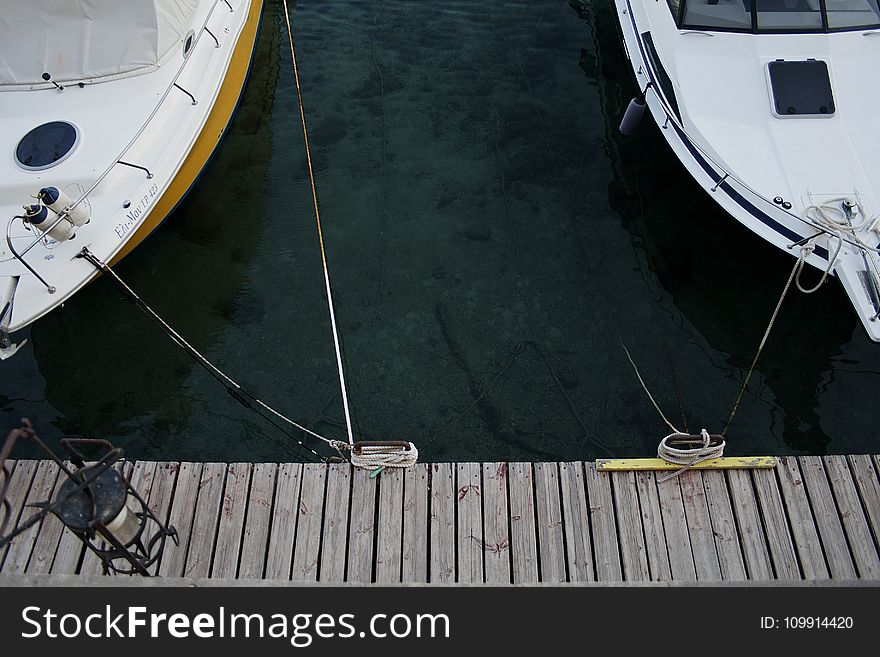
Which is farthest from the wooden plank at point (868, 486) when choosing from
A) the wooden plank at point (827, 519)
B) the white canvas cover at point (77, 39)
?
the white canvas cover at point (77, 39)

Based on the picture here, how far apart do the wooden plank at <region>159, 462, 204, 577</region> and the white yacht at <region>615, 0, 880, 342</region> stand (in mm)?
5105

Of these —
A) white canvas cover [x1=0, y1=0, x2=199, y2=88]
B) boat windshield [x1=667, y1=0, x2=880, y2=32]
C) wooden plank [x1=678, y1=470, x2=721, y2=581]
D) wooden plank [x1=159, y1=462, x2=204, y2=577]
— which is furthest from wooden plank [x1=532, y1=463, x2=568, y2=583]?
white canvas cover [x1=0, y1=0, x2=199, y2=88]

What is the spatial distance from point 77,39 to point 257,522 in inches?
210

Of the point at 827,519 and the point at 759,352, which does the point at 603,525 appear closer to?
the point at 827,519

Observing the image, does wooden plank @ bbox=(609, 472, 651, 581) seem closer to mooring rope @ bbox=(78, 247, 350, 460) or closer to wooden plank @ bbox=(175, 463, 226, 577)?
mooring rope @ bbox=(78, 247, 350, 460)

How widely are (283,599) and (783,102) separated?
6178mm

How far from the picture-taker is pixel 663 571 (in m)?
4.78

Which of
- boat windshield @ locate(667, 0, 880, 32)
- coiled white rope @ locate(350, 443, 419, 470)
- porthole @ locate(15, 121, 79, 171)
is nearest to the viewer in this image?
coiled white rope @ locate(350, 443, 419, 470)

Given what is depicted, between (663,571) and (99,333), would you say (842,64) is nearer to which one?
(663,571)

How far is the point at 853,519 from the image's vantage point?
16.3 ft

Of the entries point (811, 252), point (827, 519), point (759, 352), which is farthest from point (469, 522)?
point (811, 252)

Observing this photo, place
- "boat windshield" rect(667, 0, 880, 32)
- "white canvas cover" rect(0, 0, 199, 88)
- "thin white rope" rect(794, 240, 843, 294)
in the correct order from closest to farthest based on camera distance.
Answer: "thin white rope" rect(794, 240, 843, 294), "white canvas cover" rect(0, 0, 199, 88), "boat windshield" rect(667, 0, 880, 32)

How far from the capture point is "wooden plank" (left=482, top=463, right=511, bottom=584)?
4.80 m

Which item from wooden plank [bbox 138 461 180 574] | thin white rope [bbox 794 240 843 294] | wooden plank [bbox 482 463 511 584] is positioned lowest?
wooden plank [bbox 482 463 511 584]
